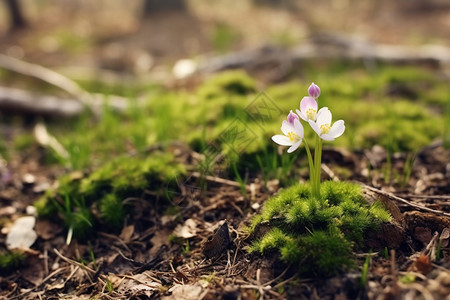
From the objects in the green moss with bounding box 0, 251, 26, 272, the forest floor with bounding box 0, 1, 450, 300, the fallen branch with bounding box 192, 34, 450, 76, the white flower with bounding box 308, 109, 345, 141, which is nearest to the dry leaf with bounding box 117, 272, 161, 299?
the forest floor with bounding box 0, 1, 450, 300

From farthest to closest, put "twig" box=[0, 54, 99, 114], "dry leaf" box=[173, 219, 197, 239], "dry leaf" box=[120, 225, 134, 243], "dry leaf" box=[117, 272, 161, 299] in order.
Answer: "twig" box=[0, 54, 99, 114] → "dry leaf" box=[120, 225, 134, 243] → "dry leaf" box=[173, 219, 197, 239] → "dry leaf" box=[117, 272, 161, 299]

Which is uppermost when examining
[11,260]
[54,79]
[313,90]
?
[313,90]

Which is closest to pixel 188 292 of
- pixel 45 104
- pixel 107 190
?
pixel 107 190

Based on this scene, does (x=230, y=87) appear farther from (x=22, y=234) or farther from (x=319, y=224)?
(x=319, y=224)

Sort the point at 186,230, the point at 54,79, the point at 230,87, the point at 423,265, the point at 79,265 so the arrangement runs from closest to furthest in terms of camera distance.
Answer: the point at 423,265 < the point at 79,265 < the point at 186,230 < the point at 230,87 < the point at 54,79

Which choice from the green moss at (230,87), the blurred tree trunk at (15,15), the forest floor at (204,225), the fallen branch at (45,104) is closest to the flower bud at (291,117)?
the forest floor at (204,225)

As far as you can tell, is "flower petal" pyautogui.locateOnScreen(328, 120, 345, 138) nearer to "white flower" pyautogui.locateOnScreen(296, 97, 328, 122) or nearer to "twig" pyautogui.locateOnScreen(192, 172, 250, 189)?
"white flower" pyautogui.locateOnScreen(296, 97, 328, 122)
